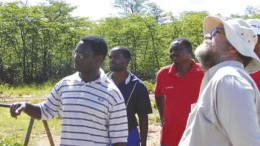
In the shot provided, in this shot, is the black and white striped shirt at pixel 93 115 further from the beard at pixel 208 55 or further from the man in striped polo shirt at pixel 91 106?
the beard at pixel 208 55

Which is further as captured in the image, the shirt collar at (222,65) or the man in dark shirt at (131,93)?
the man in dark shirt at (131,93)

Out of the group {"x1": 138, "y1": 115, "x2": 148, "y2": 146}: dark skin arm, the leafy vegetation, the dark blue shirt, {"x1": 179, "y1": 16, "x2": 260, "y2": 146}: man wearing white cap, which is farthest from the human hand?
the leafy vegetation

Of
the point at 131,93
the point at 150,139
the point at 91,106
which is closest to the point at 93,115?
the point at 91,106

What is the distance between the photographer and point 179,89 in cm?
379

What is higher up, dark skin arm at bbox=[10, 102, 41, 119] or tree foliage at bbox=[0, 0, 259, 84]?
dark skin arm at bbox=[10, 102, 41, 119]

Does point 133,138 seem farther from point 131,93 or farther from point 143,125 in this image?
point 131,93

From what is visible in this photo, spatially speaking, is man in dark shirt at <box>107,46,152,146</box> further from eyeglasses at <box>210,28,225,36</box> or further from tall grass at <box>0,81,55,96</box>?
tall grass at <box>0,81,55,96</box>

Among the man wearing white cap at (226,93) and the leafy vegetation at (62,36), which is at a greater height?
the man wearing white cap at (226,93)

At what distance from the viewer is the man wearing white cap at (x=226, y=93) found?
1625 mm

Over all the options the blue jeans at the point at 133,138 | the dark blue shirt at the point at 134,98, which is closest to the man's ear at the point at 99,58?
the dark blue shirt at the point at 134,98

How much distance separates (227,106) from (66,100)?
137 cm

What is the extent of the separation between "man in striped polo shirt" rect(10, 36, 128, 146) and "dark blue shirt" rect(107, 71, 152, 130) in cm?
90

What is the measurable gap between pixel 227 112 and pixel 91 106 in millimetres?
1222

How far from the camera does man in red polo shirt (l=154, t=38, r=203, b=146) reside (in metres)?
3.75
